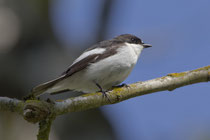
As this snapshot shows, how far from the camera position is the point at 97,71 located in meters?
4.49

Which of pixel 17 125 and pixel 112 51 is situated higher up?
pixel 112 51

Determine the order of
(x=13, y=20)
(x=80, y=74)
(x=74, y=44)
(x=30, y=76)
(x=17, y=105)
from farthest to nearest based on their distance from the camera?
(x=74, y=44), (x=13, y=20), (x=30, y=76), (x=80, y=74), (x=17, y=105)

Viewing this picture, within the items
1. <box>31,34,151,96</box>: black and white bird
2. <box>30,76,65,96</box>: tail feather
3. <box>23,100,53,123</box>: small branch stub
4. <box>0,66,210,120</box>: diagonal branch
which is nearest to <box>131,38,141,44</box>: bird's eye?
<box>31,34,151,96</box>: black and white bird

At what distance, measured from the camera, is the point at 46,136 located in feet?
8.75

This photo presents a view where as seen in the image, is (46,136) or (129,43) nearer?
(46,136)

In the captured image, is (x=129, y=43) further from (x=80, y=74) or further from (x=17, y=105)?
(x=17, y=105)

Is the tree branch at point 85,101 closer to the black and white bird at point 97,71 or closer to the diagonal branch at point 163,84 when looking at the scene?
the diagonal branch at point 163,84

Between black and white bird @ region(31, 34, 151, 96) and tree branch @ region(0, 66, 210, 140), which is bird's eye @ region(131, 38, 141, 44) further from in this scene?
tree branch @ region(0, 66, 210, 140)

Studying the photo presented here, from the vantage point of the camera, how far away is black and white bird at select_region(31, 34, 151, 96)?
4500 mm

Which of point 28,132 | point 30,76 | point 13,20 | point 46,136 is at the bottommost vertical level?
point 28,132

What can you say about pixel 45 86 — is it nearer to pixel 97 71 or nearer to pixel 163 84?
pixel 97 71

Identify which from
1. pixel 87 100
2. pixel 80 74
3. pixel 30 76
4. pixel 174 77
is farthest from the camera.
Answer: pixel 30 76

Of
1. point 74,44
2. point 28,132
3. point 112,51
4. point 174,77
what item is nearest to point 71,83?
point 112,51

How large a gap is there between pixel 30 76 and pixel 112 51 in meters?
2.31
